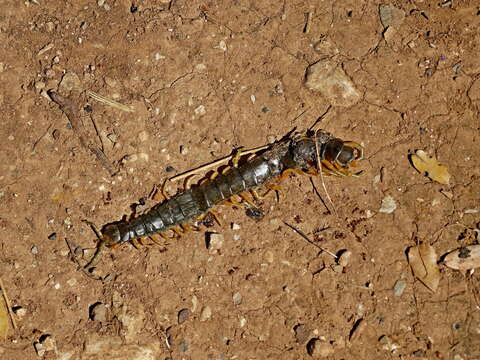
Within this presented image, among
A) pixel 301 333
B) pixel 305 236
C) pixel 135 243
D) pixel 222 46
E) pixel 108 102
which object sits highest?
pixel 222 46

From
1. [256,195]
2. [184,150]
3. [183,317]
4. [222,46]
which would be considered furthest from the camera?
[222,46]

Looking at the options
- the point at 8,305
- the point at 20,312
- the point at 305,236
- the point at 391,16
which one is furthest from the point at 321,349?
the point at 391,16

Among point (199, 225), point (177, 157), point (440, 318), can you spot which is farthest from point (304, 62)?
point (440, 318)

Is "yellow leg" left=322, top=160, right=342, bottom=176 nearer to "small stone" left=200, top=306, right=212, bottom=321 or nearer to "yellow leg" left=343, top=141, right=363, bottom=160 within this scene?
"yellow leg" left=343, top=141, right=363, bottom=160

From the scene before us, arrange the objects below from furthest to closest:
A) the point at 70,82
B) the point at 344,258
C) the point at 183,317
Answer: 1. the point at 70,82
2. the point at 183,317
3. the point at 344,258

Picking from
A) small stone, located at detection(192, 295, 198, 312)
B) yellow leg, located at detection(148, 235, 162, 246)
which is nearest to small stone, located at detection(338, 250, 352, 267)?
small stone, located at detection(192, 295, 198, 312)

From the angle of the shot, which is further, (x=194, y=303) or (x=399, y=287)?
(x=194, y=303)

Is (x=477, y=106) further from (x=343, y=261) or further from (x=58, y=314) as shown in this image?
(x=58, y=314)

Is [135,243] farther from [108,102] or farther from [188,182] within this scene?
[108,102]
